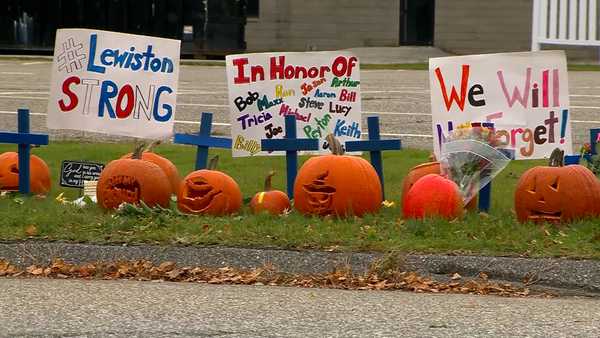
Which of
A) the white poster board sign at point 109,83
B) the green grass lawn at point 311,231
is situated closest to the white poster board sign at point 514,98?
the green grass lawn at point 311,231

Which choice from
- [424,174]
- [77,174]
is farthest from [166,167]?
[424,174]

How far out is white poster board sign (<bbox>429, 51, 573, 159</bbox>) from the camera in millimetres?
9898

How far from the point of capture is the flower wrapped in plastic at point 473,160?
960 cm

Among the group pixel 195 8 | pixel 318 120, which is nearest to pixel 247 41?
pixel 195 8

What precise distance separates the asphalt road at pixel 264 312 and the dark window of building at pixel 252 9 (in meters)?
32.5

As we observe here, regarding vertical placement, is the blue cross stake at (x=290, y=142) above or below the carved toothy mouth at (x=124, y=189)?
above

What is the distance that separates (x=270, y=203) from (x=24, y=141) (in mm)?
2252

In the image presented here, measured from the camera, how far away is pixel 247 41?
39.9 m

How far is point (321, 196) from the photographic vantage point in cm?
953

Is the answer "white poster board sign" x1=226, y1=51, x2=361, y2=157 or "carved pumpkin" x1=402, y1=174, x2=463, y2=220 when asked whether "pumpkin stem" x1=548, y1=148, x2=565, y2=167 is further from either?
"white poster board sign" x1=226, y1=51, x2=361, y2=157

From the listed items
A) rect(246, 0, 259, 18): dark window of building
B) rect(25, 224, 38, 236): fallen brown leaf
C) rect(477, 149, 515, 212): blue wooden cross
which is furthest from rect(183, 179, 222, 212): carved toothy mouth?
rect(246, 0, 259, 18): dark window of building

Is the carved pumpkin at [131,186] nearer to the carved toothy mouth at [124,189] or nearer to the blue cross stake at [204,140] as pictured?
the carved toothy mouth at [124,189]

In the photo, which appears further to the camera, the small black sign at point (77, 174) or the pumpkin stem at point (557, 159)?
the small black sign at point (77, 174)

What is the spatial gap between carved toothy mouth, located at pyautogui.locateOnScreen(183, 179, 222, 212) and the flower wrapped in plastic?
1841 mm
